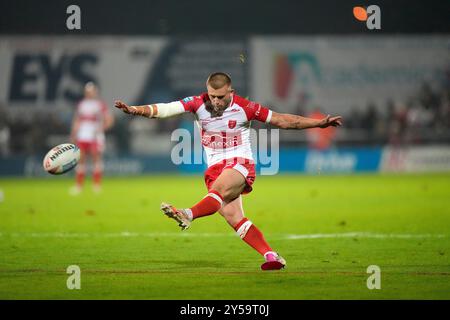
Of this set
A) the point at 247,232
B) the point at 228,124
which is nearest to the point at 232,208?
the point at 247,232

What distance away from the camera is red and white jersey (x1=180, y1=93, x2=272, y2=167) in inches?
366

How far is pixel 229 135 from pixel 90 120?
1292 centimetres

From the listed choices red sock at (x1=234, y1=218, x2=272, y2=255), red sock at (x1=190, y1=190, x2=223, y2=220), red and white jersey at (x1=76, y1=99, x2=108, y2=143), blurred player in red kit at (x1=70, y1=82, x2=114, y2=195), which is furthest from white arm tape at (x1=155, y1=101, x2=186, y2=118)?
red and white jersey at (x1=76, y1=99, x2=108, y2=143)

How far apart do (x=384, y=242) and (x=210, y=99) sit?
3806 millimetres

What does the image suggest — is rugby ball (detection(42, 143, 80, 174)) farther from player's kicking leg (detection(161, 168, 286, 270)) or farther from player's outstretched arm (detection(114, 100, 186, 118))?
player's kicking leg (detection(161, 168, 286, 270))

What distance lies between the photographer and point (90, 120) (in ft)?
71.4

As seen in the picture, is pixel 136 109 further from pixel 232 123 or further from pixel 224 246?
pixel 224 246

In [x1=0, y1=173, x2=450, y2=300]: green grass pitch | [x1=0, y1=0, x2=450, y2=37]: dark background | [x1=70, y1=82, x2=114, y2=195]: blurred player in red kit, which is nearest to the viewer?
[x1=0, y1=173, x2=450, y2=300]: green grass pitch

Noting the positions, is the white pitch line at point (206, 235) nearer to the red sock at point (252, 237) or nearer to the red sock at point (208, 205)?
the red sock at point (252, 237)

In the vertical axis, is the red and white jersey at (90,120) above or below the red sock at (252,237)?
above

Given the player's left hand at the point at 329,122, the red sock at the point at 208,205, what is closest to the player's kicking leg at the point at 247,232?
the red sock at the point at 208,205

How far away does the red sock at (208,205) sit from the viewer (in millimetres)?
8797

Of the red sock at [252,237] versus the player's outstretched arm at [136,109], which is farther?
the red sock at [252,237]
